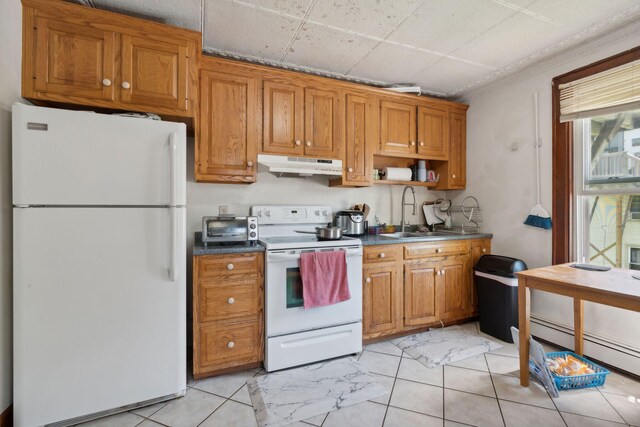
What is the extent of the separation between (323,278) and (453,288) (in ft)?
4.82

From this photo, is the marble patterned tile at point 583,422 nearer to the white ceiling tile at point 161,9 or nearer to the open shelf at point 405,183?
the open shelf at point 405,183

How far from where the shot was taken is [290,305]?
2141 millimetres

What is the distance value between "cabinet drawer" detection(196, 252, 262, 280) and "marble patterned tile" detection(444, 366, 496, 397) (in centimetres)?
152

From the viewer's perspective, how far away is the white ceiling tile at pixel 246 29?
1.91 metres

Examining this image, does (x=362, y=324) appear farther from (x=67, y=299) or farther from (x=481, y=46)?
(x=481, y=46)

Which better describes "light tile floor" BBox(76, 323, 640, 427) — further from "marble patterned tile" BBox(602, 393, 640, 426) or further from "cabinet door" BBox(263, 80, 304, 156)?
"cabinet door" BBox(263, 80, 304, 156)

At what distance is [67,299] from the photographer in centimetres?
155

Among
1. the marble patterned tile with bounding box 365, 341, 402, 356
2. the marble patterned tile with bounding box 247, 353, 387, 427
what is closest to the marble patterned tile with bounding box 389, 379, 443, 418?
the marble patterned tile with bounding box 247, 353, 387, 427

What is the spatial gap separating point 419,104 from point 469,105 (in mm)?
704

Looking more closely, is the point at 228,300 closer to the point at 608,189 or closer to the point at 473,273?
the point at 473,273

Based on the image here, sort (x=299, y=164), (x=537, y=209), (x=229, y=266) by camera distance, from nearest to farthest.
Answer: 1. (x=229, y=266)
2. (x=299, y=164)
3. (x=537, y=209)

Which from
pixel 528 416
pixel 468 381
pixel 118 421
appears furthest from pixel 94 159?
pixel 528 416

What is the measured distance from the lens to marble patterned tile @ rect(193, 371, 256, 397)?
6.22 feet

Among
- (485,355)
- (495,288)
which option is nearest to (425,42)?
(495,288)
